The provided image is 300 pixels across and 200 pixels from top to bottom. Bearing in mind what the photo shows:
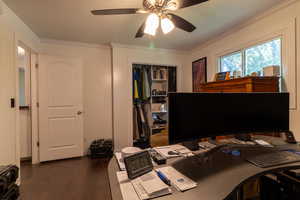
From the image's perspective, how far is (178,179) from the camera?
0.81m

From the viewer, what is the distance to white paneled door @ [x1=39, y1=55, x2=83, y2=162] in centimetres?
272

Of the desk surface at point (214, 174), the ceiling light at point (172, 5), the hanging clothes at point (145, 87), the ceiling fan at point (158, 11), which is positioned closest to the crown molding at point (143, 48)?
the hanging clothes at point (145, 87)

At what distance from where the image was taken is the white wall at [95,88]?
10.3ft

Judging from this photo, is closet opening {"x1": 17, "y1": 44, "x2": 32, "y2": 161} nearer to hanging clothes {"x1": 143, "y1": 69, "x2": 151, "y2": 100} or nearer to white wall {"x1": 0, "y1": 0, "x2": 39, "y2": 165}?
white wall {"x1": 0, "y1": 0, "x2": 39, "y2": 165}

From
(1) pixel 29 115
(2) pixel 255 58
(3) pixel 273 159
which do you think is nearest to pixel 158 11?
(3) pixel 273 159

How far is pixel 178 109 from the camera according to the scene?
0.99 m

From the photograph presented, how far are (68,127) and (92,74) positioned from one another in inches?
46.9

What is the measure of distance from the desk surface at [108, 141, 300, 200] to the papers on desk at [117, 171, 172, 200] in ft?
0.09

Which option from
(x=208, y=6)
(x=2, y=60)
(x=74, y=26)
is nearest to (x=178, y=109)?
(x=208, y=6)

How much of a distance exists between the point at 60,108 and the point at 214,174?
9.46ft

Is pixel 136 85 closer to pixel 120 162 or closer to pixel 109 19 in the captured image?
pixel 109 19

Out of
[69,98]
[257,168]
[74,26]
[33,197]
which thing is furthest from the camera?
[69,98]

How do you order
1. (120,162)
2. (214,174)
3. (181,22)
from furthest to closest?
1. (181,22)
2. (120,162)
3. (214,174)

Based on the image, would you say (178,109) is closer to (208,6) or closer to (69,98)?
(208,6)
